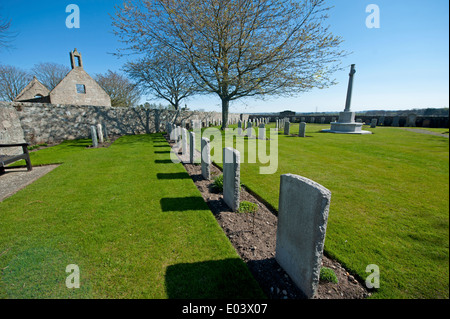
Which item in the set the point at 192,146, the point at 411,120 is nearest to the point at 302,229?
the point at 192,146

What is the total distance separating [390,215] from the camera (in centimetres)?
366

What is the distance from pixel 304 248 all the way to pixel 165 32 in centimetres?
1490

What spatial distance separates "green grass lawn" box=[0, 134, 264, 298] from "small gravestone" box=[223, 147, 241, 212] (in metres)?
0.57

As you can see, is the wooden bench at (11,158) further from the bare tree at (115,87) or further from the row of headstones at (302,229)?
the bare tree at (115,87)

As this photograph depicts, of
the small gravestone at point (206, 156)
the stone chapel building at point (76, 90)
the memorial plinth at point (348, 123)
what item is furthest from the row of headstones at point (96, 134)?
the memorial plinth at point (348, 123)

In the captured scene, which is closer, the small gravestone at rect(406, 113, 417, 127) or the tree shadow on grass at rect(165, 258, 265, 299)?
the tree shadow on grass at rect(165, 258, 265, 299)

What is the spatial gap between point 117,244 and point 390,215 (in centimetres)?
511

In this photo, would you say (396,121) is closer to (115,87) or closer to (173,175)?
(173,175)

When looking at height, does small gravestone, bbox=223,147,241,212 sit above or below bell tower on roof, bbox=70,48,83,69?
below

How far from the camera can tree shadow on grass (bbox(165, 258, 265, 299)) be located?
208 cm

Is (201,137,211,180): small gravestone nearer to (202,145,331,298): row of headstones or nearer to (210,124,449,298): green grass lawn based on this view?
(210,124,449,298): green grass lawn

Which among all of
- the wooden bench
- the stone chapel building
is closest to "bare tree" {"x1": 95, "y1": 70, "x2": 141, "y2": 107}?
the stone chapel building

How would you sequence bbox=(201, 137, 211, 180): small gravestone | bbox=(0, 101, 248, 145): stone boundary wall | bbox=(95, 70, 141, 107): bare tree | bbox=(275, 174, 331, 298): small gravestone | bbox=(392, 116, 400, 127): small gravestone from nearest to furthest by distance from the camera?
1. bbox=(275, 174, 331, 298): small gravestone
2. bbox=(201, 137, 211, 180): small gravestone
3. bbox=(0, 101, 248, 145): stone boundary wall
4. bbox=(392, 116, 400, 127): small gravestone
5. bbox=(95, 70, 141, 107): bare tree
